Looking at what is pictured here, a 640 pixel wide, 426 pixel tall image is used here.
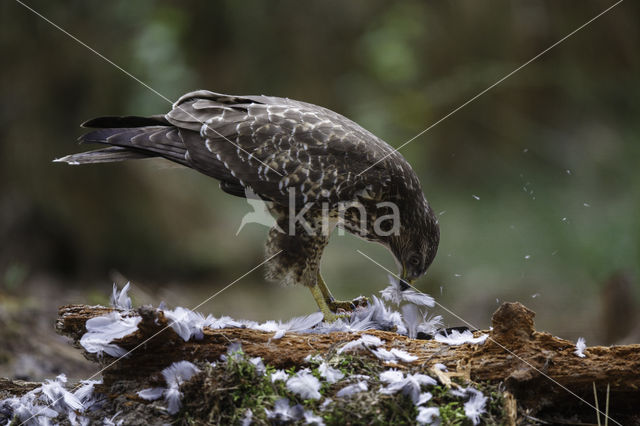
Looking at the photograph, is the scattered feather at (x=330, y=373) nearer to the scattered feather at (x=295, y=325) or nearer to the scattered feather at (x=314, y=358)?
the scattered feather at (x=314, y=358)

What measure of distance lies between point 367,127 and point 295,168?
4.85m

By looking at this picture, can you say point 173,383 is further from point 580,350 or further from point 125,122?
point 125,122

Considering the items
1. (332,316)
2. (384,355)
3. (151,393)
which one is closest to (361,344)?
(384,355)

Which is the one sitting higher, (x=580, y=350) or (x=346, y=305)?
(x=580, y=350)

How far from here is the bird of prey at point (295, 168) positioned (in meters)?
3.49

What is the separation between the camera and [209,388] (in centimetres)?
227

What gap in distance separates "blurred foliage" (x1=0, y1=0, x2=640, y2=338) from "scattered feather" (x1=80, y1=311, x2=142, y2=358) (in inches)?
115

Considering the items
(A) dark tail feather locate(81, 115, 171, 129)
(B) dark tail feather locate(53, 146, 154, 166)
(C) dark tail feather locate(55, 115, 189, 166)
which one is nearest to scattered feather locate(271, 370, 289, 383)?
(C) dark tail feather locate(55, 115, 189, 166)

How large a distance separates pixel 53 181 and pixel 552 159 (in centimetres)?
642

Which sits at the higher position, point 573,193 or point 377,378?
point 573,193

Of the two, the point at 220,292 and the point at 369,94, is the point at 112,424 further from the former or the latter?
the point at 369,94

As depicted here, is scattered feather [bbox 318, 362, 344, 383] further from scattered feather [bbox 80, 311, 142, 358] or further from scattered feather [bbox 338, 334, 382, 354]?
scattered feather [bbox 80, 311, 142, 358]

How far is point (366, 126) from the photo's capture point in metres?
8.17

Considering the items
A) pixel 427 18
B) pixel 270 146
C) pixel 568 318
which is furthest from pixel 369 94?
pixel 270 146
